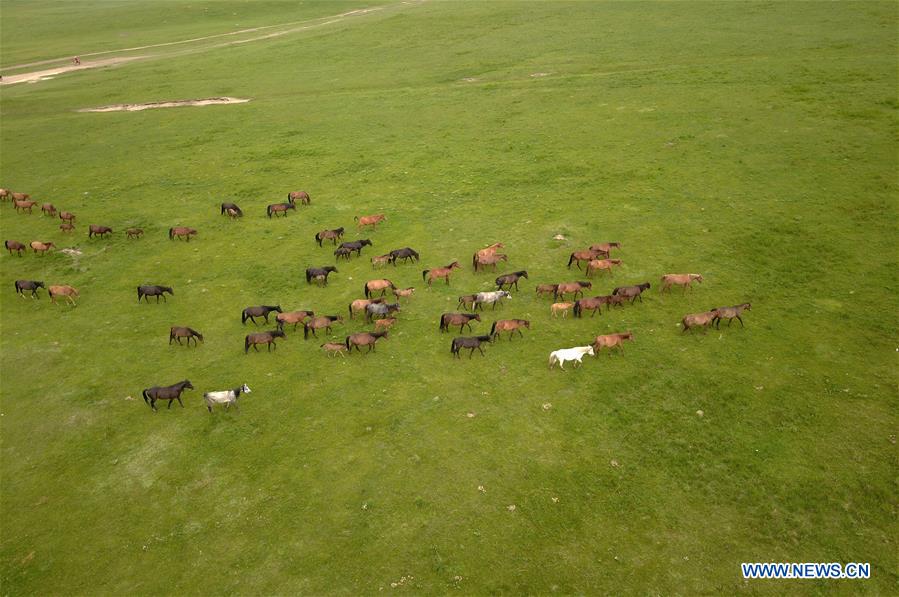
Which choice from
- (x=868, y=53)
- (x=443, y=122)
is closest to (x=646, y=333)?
(x=443, y=122)

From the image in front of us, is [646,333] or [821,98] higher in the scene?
[821,98]

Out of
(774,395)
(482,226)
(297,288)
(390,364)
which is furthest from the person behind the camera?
(482,226)

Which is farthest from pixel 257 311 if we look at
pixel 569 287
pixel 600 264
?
pixel 600 264

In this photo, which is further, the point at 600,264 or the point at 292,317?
the point at 600,264

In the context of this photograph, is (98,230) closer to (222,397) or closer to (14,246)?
(14,246)

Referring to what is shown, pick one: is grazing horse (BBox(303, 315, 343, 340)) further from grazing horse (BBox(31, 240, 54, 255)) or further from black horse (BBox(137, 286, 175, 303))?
grazing horse (BBox(31, 240, 54, 255))

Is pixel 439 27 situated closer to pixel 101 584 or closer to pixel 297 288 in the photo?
pixel 297 288

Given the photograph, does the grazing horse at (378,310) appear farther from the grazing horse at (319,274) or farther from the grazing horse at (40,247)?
the grazing horse at (40,247)
